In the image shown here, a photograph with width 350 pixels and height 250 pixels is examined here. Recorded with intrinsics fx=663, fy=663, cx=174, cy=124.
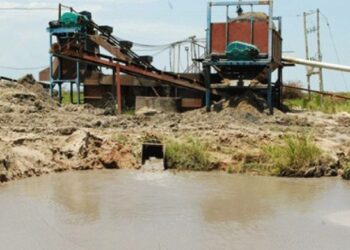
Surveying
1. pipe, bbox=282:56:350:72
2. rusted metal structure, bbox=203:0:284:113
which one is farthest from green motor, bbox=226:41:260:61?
pipe, bbox=282:56:350:72

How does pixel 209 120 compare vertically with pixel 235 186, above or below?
above

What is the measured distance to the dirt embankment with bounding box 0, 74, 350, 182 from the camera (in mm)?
12680

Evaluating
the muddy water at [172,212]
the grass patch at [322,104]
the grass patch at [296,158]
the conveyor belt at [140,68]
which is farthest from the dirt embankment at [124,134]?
the grass patch at [322,104]

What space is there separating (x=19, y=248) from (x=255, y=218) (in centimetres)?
323

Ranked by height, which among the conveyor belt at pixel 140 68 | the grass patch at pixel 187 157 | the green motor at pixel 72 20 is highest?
the green motor at pixel 72 20

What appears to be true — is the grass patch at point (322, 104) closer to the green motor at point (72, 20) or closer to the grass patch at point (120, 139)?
the green motor at point (72, 20)

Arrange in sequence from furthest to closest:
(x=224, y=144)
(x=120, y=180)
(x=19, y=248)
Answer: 1. (x=224, y=144)
2. (x=120, y=180)
3. (x=19, y=248)

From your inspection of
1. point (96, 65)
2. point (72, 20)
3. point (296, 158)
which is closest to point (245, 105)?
point (96, 65)

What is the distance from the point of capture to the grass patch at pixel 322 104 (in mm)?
22898

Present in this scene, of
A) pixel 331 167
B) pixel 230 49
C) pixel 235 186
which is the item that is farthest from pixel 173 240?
pixel 230 49

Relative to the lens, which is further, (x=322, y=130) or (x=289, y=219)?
(x=322, y=130)

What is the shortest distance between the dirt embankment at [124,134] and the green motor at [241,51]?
1.11 m

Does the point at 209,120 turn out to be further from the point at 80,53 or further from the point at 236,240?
the point at 236,240

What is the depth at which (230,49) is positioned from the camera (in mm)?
18969
